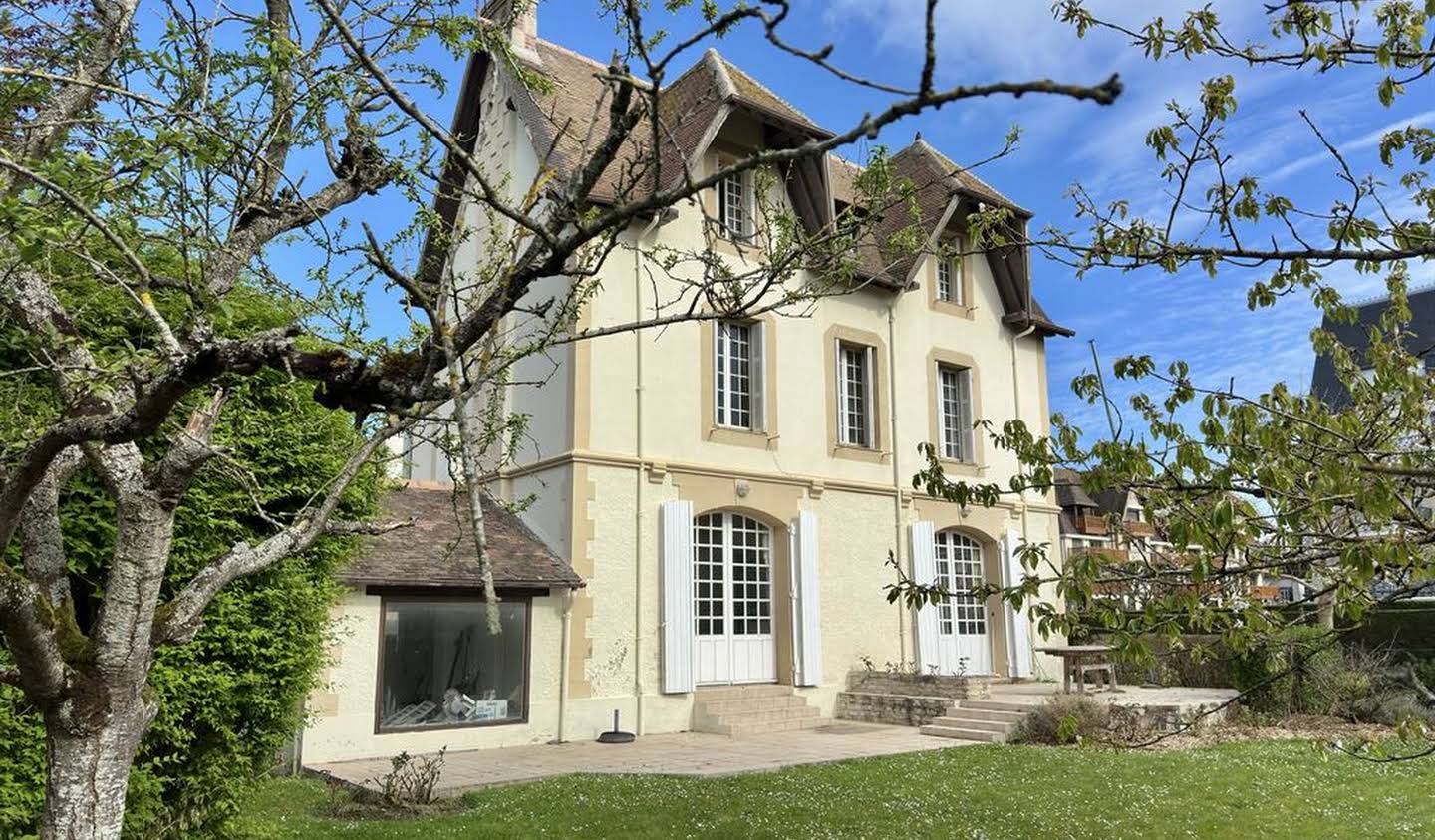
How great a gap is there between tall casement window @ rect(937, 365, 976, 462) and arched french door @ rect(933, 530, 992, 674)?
1556mm

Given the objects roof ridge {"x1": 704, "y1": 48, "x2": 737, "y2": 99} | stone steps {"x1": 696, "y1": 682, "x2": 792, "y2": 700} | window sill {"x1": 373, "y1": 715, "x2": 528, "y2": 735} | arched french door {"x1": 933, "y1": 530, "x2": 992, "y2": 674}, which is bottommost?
window sill {"x1": 373, "y1": 715, "x2": 528, "y2": 735}

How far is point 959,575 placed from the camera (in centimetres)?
1842

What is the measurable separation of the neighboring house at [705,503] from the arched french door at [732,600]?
0.12 ft

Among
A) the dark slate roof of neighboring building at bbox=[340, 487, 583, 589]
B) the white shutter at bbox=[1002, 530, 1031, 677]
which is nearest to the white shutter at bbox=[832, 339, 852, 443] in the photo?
the white shutter at bbox=[1002, 530, 1031, 677]

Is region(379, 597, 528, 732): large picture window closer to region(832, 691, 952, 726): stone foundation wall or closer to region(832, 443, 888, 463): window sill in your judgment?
region(832, 691, 952, 726): stone foundation wall

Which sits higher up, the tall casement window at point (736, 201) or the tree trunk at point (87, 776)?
the tall casement window at point (736, 201)

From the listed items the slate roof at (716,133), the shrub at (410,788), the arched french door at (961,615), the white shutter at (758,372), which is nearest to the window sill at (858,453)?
the white shutter at (758,372)

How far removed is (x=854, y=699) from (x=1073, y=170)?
11.9m

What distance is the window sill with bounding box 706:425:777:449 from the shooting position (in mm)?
15227

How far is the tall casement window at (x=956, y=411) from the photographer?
60.7 feet

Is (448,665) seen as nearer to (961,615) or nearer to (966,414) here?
(961,615)

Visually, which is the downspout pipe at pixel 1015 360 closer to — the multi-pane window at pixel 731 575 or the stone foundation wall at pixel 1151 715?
the stone foundation wall at pixel 1151 715

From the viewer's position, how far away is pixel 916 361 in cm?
1802

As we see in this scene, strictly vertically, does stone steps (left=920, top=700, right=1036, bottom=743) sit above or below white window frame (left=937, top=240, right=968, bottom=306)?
below
